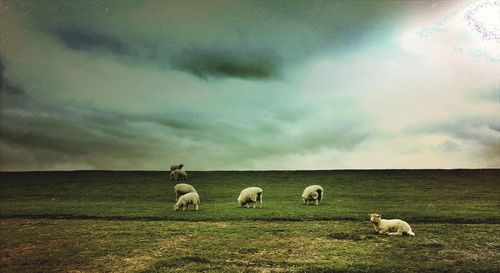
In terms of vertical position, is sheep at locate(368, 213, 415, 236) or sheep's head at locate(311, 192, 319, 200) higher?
sheep's head at locate(311, 192, 319, 200)

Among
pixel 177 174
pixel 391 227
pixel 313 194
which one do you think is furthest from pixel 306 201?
pixel 177 174

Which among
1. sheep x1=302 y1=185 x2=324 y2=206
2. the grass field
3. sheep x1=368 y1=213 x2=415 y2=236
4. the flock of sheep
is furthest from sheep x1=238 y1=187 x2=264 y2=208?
sheep x1=368 y1=213 x2=415 y2=236

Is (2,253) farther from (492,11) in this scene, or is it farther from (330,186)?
(330,186)

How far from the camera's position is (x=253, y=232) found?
58.6 feet

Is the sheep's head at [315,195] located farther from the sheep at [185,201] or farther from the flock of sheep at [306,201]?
the sheep at [185,201]

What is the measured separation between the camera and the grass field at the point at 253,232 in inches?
518

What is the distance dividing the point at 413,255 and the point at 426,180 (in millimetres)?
35251

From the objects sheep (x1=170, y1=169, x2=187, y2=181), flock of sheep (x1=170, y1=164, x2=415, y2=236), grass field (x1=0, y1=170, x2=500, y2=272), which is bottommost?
grass field (x1=0, y1=170, x2=500, y2=272)

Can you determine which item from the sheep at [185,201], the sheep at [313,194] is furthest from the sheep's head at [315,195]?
the sheep at [185,201]

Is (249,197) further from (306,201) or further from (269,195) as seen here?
(269,195)

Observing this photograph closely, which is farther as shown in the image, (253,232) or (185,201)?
(185,201)

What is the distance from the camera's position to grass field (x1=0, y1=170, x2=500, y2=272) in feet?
43.1

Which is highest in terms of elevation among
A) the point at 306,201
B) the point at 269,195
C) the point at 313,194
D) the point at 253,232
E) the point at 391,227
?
the point at 313,194

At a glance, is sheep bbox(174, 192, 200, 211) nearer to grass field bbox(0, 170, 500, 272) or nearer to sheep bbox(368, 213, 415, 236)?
grass field bbox(0, 170, 500, 272)
